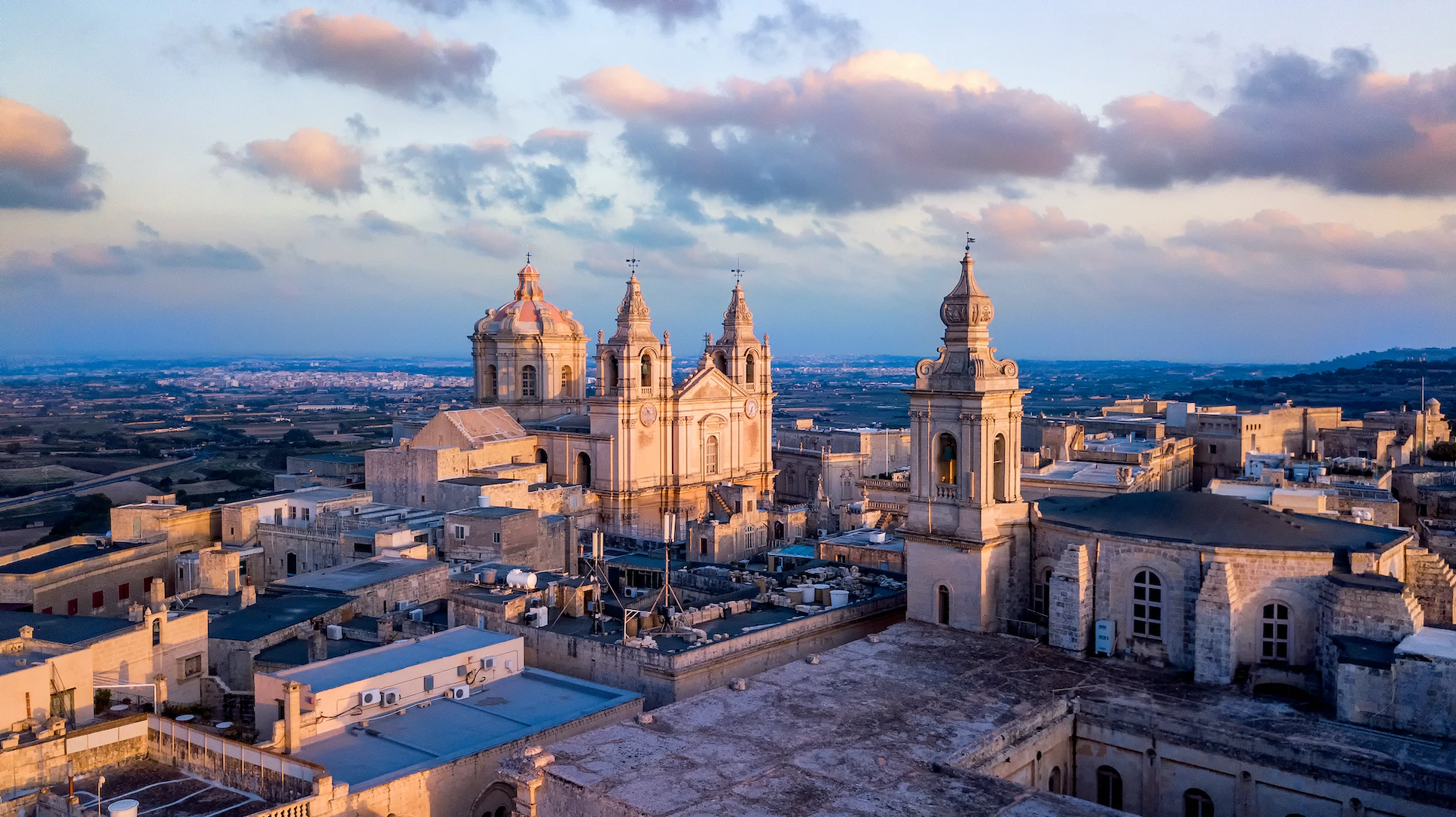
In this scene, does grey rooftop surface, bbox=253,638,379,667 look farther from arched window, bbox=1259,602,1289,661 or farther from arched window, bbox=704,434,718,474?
arched window, bbox=704,434,718,474

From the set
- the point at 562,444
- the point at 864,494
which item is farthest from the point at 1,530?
the point at 864,494

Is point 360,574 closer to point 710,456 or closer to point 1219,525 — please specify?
point 1219,525

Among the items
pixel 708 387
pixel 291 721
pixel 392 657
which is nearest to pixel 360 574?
pixel 392 657

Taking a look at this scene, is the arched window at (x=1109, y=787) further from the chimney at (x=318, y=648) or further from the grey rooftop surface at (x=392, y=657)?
the chimney at (x=318, y=648)

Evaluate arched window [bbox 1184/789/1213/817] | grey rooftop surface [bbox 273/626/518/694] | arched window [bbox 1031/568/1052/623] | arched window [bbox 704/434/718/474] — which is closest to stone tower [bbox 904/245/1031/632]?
arched window [bbox 1031/568/1052/623]

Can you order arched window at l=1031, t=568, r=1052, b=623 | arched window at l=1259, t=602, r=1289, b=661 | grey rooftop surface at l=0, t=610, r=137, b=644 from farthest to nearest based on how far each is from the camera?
arched window at l=1031, t=568, r=1052, b=623
grey rooftop surface at l=0, t=610, r=137, b=644
arched window at l=1259, t=602, r=1289, b=661

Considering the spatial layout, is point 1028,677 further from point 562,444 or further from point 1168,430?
point 1168,430
